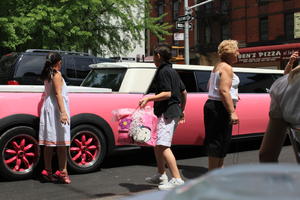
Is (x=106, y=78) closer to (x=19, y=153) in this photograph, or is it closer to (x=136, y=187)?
(x=19, y=153)

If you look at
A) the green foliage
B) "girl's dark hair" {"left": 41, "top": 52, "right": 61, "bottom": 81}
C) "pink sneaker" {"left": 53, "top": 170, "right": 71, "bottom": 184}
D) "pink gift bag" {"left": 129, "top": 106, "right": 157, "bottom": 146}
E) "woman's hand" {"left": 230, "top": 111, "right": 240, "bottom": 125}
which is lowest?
"pink sneaker" {"left": 53, "top": 170, "right": 71, "bottom": 184}

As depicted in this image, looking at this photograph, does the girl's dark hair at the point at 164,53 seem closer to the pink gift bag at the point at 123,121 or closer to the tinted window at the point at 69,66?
the pink gift bag at the point at 123,121

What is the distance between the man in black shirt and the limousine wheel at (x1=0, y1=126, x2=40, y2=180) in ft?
5.26

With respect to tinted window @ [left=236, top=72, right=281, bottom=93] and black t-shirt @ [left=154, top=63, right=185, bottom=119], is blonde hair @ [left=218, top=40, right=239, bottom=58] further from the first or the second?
tinted window @ [left=236, top=72, right=281, bottom=93]

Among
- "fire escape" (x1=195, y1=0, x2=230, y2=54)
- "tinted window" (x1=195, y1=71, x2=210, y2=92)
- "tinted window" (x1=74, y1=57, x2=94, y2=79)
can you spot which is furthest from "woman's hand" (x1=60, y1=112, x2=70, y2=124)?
"fire escape" (x1=195, y1=0, x2=230, y2=54)

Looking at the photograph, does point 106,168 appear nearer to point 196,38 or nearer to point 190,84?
point 190,84

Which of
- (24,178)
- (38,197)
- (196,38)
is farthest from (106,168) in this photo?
(196,38)

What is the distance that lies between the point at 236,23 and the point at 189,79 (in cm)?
3049

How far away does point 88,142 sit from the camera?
552 cm

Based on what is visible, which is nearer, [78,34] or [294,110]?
[294,110]

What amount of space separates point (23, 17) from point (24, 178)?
46.5 feet

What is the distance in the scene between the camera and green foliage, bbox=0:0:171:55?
18.2 m

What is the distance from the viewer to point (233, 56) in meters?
4.38

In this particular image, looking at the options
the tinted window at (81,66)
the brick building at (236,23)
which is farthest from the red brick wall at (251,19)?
the tinted window at (81,66)
